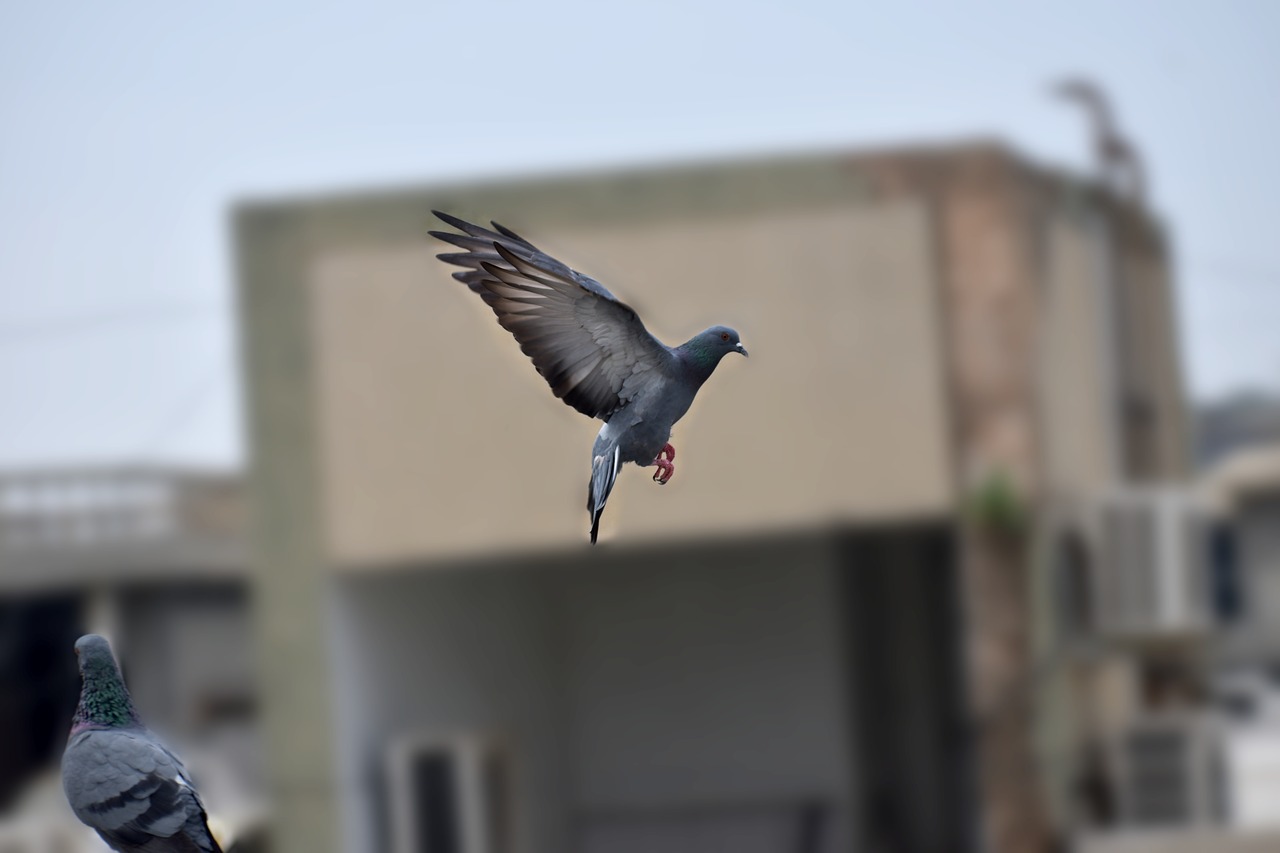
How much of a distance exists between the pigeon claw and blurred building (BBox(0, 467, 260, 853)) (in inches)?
354

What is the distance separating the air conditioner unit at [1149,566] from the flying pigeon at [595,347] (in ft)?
24.3

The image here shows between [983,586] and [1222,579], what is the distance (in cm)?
1220

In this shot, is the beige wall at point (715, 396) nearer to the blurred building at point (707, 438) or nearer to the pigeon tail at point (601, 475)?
the blurred building at point (707, 438)

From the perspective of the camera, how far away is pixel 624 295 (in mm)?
2199

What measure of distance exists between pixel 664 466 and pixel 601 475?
0.37 ft

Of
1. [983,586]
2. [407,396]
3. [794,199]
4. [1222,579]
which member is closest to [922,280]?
[794,199]

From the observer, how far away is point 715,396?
8.81m

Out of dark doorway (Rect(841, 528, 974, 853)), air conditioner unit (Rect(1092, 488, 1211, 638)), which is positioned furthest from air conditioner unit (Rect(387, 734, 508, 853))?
dark doorway (Rect(841, 528, 974, 853))

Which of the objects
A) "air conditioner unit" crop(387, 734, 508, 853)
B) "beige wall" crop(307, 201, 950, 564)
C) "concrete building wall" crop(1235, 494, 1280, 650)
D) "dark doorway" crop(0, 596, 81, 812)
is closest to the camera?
"beige wall" crop(307, 201, 950, 564)

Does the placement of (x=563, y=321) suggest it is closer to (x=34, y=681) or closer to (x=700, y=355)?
(x=700, y=355)

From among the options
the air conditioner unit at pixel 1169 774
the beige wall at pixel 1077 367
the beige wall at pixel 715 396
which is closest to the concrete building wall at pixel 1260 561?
the beige wall at pixel 1077 367

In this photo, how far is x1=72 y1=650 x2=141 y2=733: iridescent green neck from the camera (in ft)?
9.79

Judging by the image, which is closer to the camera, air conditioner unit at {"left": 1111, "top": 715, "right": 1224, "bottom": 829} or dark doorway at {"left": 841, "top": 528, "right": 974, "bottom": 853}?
air conditioner unit at {"left": 1111, "top": 715, "right": 1224, "bottom": 829}

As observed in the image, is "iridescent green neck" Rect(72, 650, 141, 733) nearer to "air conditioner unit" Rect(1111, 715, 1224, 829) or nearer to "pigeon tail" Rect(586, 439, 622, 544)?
"pigeon tail" Rect(586, 439, 622, 544)
